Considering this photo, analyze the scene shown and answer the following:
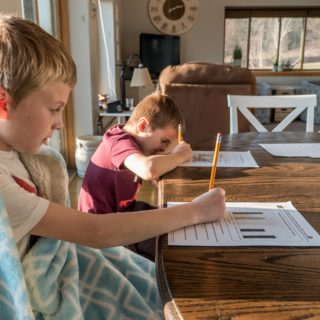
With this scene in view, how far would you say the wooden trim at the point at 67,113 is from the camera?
3.23m

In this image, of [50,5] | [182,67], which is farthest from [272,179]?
[50,5]

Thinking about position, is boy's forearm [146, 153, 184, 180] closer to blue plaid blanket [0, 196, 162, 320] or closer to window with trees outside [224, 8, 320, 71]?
blue plaid blanket [0, 196, 162, 320]

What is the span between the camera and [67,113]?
11.3 ft

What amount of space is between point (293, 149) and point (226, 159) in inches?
12.2

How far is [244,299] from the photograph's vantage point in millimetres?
538

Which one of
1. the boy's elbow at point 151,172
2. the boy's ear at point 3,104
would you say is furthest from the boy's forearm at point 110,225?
the boy's elbow at point 151,172

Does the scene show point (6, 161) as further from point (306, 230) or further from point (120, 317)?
point (306, 230)

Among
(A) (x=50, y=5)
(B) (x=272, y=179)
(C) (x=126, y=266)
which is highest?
(A) (x=50, y=5)

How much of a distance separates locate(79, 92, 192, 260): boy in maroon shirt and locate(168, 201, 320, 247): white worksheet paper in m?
0.46

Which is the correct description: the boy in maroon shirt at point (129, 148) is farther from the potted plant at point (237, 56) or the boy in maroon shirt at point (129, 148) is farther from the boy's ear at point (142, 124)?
the potted plant at point (237, 56)

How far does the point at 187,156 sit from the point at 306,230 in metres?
0.57

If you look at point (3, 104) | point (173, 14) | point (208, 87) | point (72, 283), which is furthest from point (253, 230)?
point (173, 14)

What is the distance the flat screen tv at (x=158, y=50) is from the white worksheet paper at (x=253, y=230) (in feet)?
19.5

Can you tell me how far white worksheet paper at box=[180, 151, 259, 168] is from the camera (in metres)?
1.25
